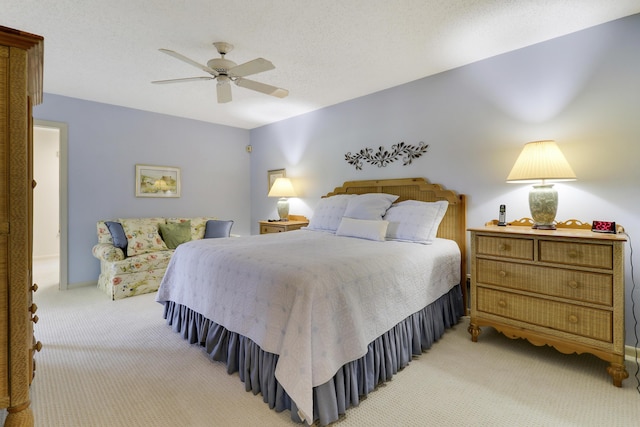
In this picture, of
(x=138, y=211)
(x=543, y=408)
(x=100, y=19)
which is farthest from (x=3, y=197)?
(x=138, y=211)

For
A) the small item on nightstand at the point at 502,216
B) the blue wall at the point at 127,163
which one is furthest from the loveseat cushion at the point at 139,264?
the small item on nightstand at the point at 502,216

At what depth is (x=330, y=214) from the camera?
369cm

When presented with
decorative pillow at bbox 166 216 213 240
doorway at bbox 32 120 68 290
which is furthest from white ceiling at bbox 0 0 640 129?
doorway at bbox 32 120 68 290

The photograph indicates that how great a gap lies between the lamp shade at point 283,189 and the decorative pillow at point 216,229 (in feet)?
2.90

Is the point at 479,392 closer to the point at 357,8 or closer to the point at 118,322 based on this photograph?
the point at 357,8

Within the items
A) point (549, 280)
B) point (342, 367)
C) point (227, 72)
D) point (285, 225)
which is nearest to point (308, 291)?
point (342, 367)

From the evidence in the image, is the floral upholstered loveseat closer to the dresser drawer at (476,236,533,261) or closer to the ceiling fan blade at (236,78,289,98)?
the ceiling fan blade at (236,78,289,98)

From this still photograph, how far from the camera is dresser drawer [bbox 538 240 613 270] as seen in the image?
2.00 metres

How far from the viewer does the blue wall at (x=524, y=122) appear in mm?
2336

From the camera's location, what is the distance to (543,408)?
5.78 ft

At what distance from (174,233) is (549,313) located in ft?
14.5

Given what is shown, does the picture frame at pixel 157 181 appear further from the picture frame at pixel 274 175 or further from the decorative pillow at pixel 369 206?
the decorative pillow at pixel 369 206

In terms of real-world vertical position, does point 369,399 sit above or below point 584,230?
below

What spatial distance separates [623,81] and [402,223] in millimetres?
1956
